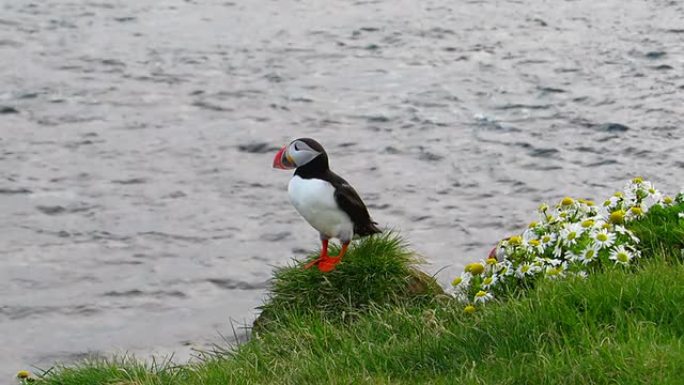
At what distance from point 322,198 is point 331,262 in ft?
1.64

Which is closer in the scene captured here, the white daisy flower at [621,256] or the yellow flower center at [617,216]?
the white daisy flower at [621,256]

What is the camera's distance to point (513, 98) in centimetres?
1694

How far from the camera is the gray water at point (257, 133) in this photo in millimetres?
11859

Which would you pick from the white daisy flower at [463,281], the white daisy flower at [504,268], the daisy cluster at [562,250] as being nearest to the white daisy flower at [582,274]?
the daisy cluster at [562,250]

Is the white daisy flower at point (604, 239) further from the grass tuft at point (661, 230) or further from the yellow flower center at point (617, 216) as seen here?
the grass tuft at point (661, 230)

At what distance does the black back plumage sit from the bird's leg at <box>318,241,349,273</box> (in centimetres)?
15

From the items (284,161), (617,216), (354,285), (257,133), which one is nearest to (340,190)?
(284,161)

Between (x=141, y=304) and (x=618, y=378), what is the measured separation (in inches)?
234

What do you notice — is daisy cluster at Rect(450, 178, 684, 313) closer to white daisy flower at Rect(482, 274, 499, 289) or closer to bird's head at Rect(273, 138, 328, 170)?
white daisy flower at Rect(482, 274, 499, 289)

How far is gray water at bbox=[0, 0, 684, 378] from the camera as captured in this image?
1186cm

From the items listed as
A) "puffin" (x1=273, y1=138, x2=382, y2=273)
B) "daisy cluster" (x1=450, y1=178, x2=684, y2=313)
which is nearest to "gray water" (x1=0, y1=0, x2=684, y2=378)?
"puffin" (x1=273, y1=138, x2=382, y2=273)

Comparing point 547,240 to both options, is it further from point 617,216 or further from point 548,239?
point 617,216

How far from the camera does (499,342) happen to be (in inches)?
283


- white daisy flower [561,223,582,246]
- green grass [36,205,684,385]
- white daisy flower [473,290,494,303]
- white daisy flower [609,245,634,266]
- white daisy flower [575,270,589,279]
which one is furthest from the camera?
white daisy flower [561,223,582,246]
